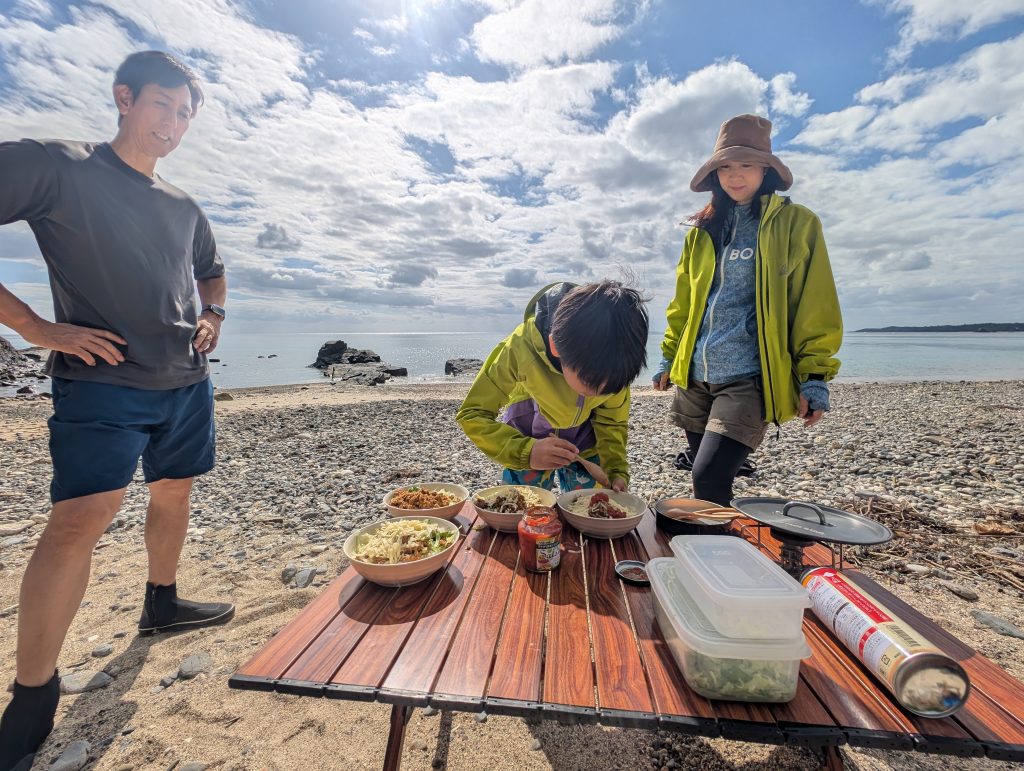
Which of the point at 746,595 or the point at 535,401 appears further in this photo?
the point at 535,401

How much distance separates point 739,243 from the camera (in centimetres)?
304

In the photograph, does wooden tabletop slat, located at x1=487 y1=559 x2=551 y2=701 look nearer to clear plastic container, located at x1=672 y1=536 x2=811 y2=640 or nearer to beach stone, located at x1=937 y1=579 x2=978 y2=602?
clear plastic container, located at x1=672 y1=536 x2=811 y2=640

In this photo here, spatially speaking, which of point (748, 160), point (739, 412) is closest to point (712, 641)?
point (739, 412)

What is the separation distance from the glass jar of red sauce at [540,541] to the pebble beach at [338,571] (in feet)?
3.65

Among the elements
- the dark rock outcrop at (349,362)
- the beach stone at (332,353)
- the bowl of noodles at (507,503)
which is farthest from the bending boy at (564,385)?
the beach stone at (332,353)

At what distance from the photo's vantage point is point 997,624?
3.05 metres

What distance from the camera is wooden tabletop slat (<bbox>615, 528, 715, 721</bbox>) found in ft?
4.16

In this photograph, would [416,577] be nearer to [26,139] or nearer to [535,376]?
[535,376]

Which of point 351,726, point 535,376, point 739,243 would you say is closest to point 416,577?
point 351,726

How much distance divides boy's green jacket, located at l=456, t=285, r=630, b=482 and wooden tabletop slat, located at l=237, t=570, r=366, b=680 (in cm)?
108

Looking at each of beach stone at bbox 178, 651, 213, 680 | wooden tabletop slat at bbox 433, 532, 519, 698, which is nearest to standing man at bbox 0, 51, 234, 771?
beach stone at bbox 178, 651, 213, 680

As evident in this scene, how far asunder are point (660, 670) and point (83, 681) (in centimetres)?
335

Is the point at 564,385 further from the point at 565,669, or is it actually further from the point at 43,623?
the point at 43,623

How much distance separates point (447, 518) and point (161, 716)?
6.09 ft
